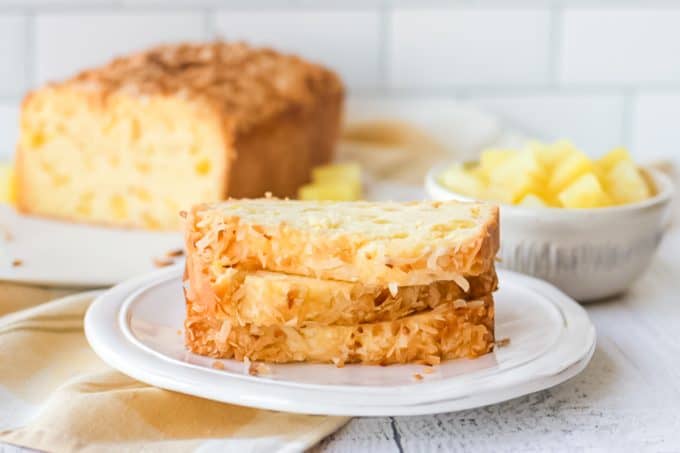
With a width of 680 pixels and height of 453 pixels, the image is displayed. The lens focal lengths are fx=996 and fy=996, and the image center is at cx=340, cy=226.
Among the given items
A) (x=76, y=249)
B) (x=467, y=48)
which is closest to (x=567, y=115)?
(x=467, y=48)

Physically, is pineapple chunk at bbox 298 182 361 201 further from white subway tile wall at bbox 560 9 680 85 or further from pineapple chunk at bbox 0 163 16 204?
white subway tile wall at bbox 560 9 680 85

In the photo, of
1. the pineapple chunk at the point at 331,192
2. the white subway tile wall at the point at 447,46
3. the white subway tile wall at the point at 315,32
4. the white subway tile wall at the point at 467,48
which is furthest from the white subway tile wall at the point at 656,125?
the pineapple chunk at the point at 331,192

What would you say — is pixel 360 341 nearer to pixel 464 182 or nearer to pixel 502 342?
pixel 502 342

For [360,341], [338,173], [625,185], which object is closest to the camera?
[360,341]

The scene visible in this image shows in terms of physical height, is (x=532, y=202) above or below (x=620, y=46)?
below

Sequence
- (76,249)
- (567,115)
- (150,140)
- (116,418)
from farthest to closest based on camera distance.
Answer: (567,115)
(150,140)
(76,249)
(116,418)

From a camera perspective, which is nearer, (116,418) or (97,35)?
(116,418)

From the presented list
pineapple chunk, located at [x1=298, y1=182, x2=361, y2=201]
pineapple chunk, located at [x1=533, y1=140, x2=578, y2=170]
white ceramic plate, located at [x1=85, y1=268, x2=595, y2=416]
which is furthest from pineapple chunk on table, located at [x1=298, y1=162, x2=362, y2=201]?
white ceramic plate, located at [x1=85, y1=268, x2=595, y2=416]

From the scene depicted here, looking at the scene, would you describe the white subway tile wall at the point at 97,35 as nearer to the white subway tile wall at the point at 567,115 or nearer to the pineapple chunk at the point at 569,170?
the white subway tile wall at the point at 567,115
